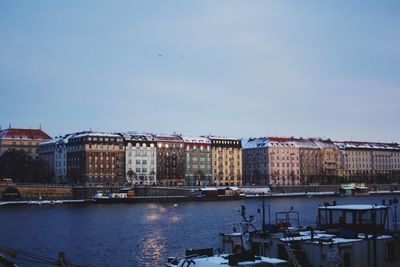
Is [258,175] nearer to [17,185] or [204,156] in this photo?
[204,156]

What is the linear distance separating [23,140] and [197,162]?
4936 centimetres

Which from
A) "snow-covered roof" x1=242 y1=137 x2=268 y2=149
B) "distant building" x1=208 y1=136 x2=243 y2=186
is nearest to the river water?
"distant building" x1=208 y1=136 x2=243 y2=186

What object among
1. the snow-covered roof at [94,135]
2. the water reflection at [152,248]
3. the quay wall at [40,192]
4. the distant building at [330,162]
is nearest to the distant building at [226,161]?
the distant building at [330,162]

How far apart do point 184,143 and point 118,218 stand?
285 ft

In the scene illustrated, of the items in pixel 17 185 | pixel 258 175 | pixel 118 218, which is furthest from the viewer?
pixel 258 175

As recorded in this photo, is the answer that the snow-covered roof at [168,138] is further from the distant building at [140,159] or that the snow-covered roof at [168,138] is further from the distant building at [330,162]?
the distant building at [330,162]

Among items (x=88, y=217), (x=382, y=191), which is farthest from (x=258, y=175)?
(x=88, y=217)

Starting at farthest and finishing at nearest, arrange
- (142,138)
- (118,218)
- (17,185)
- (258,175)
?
(258,175) < (142,138) < (17,185) < (118,218)

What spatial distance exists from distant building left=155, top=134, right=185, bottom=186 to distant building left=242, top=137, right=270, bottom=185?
26.6 meters

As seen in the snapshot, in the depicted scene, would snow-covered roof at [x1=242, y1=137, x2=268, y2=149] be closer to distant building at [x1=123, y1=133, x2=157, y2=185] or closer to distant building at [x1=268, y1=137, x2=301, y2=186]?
distant building at [x1=268, y1=137, x2=301, y2=186]

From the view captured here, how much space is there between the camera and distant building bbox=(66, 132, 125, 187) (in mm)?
148875

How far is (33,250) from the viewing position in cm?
5012

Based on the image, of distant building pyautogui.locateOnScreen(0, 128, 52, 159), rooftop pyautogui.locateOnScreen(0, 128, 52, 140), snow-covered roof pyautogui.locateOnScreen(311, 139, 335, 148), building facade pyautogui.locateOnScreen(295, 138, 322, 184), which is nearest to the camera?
distant building pyautogui.locateOnScreen(0, 128, 52, 159)

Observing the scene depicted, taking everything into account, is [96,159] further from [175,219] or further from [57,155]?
[175,219]
